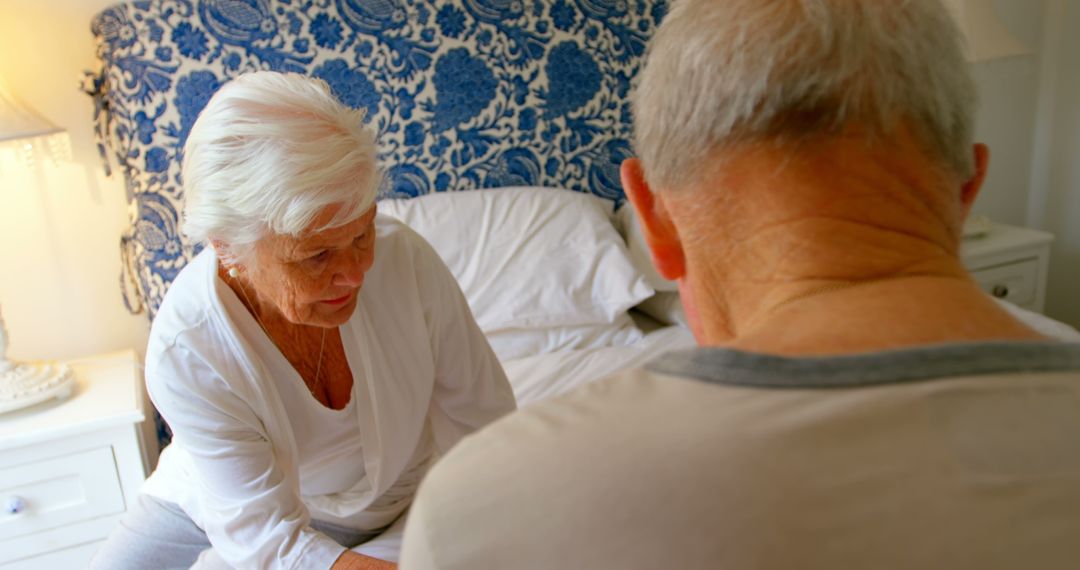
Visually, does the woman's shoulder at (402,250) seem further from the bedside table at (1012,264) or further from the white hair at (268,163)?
the bedside table at (1012,264)

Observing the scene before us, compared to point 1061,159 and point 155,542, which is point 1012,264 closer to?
point 1061,159

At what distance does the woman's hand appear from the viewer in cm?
121

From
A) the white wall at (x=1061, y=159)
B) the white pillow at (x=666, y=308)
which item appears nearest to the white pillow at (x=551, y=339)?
the white pillow at (x=666, y=308)

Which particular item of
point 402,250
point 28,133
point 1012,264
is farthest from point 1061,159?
point 28,133

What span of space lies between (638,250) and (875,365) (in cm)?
190

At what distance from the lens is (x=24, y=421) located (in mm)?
1874

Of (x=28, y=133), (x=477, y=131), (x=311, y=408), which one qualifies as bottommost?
(x=311, y=408)

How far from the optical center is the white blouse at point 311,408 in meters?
1.21

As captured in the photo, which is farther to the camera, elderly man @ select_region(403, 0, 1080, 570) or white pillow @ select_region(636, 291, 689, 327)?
white pillow @ select_region(636, 291, 689, 327)

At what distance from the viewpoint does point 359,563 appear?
1.21 metres

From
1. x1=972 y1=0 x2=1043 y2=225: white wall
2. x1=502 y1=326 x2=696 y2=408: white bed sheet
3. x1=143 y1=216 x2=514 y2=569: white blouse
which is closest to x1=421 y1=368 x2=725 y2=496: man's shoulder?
x1=143 y1=216 x2=514 y2=569: white blouse

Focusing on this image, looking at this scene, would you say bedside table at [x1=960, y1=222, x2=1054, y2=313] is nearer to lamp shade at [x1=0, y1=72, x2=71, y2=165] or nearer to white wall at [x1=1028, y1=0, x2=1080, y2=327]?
white wall at [x1=1028, y1=0, x2=1080, y2=327]

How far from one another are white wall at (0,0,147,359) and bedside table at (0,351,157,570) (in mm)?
409

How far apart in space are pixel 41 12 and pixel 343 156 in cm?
149
